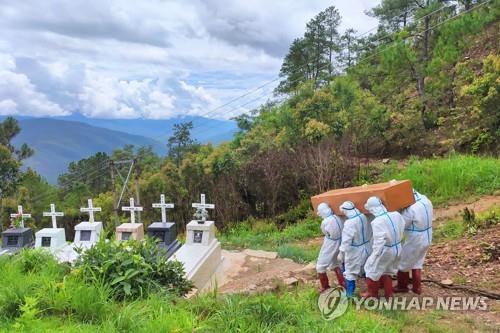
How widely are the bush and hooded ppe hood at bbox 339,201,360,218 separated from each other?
201 cm

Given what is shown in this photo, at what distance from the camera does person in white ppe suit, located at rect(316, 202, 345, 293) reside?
5477 millimetres

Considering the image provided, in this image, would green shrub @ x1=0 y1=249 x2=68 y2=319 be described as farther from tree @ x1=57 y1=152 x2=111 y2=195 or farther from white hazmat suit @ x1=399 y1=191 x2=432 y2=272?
tree @ x1=57 y1=152 x2=111 y2=195

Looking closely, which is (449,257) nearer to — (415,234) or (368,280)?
(415,234)

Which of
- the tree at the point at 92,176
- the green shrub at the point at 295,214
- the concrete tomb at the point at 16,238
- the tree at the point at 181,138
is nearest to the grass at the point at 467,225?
the green shrub at the point at 295,214

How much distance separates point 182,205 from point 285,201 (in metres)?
4.22

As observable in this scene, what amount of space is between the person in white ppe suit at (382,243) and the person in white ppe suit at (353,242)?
18cm

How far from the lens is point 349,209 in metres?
5.24

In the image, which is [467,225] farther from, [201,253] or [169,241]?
[169,241]

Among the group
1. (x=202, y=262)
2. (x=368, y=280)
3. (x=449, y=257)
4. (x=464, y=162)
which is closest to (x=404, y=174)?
(x=464, y=162)

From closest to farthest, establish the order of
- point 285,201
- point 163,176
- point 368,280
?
point 368,280, point 285,201, point 163,176

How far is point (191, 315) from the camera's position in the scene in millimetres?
3812

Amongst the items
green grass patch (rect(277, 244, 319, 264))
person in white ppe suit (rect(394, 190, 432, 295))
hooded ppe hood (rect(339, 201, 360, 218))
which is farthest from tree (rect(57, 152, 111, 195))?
person in white ppe suit (rect(394, 190, 432, 295))

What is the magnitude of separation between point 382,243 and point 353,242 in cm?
42

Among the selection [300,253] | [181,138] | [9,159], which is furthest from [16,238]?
[181,138]
